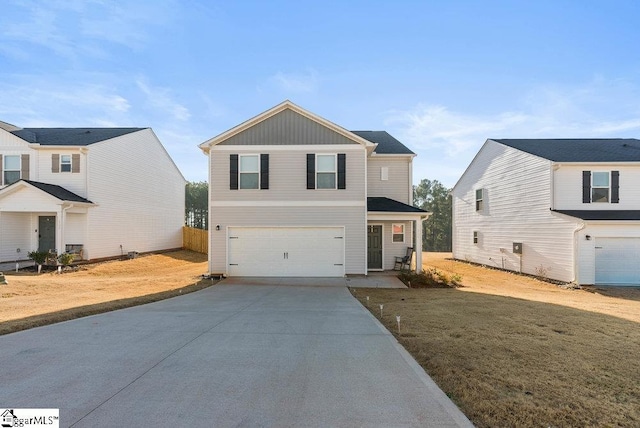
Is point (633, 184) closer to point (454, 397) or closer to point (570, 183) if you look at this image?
point (570, 183)

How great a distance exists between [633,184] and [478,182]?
776 cm

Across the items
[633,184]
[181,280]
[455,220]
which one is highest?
[633,184]

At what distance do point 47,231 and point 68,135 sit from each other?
19.3 feet

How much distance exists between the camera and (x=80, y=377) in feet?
13.5

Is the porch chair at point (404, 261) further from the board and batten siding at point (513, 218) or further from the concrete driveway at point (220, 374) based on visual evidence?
the concrete driveway at point (220, 374)

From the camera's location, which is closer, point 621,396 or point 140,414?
point 140,414

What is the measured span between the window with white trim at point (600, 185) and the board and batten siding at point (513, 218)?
2.03m

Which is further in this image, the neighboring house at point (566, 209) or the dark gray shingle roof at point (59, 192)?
the dark gray shingle roof at point (59, 192)

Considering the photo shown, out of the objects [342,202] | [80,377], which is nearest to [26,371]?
[80,377]

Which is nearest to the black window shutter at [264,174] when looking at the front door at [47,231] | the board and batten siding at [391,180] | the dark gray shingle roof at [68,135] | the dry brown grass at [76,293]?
→ the dry brown grass at [76,293]

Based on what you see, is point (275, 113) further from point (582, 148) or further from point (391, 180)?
point (582, 148)

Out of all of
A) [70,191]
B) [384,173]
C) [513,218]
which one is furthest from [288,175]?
[70,191]

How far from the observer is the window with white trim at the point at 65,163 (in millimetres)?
18531

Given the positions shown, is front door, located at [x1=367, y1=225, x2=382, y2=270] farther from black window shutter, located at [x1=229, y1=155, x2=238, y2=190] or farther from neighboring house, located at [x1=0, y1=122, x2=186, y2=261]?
neighboring house, located at [x1=0, y1=122, x2=186, y2=261]
